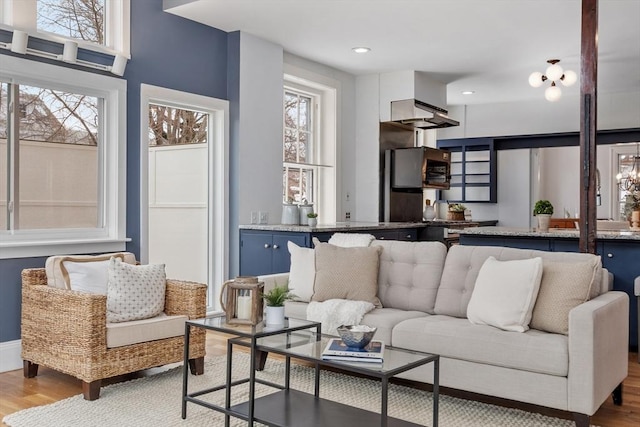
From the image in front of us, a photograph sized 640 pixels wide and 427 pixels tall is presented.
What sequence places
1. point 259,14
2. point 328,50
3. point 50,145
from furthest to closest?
point 328,50
point 259,14
point 50,145

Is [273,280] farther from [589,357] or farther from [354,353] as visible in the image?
[589,357]

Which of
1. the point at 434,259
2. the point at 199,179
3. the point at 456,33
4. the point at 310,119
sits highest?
the point at 456,33

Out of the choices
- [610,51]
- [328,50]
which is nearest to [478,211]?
[610,51]

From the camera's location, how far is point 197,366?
377 cm

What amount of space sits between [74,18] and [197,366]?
2.68 meters

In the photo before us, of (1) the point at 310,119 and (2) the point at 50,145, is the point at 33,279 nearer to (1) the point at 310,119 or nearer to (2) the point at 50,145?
(2) the point at 50,145

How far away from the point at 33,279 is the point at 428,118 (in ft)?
15.5

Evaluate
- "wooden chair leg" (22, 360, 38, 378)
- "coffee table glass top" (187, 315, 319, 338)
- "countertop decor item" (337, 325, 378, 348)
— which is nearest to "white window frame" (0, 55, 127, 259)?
"wooden chair leg" (22, 360, 38, 378)

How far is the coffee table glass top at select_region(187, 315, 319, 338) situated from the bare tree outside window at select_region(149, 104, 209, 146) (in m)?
3.26

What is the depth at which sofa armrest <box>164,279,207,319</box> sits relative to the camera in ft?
12.4

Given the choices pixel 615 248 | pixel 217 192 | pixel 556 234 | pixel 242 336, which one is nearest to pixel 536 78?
pixel 556 234

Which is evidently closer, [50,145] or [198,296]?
[198,296]

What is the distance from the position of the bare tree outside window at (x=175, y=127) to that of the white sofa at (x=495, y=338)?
107 inches

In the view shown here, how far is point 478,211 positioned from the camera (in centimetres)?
951
